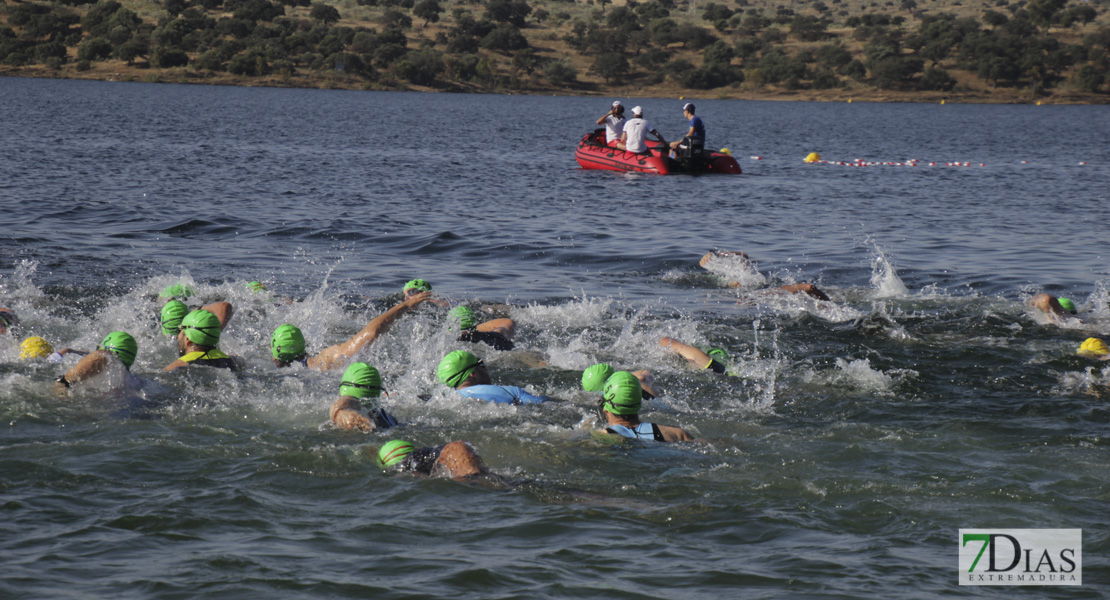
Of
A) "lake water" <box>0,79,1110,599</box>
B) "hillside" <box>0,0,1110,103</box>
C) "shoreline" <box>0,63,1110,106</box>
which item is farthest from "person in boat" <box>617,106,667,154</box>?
"hillside" <box>0,0,1110,103</box>

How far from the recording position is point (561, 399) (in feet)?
34.4

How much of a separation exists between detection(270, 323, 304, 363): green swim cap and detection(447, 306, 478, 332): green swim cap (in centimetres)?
207

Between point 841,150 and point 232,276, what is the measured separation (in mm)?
33166

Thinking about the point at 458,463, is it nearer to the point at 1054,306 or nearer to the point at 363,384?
the point at 363,384

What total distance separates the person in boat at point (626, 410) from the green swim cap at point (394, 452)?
173cm

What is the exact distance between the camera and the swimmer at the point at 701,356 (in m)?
11.1

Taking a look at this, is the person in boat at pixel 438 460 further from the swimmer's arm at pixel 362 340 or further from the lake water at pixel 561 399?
the swimmer's arm at pixel 362 340

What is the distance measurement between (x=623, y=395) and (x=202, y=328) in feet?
14.2

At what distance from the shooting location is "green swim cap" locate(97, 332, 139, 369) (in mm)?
9727

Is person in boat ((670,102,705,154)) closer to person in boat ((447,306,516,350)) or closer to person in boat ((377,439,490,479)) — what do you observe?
person in boat ((447,306,516,350))

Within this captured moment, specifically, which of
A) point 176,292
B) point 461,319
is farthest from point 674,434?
point 176,292

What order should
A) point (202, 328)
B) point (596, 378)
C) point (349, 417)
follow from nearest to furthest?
point (349, 417)
point (596, 378)
point (202, 328)

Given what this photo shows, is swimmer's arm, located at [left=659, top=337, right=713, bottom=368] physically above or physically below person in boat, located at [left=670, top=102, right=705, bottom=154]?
below

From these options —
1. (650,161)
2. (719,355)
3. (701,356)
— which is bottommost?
(719,355)
